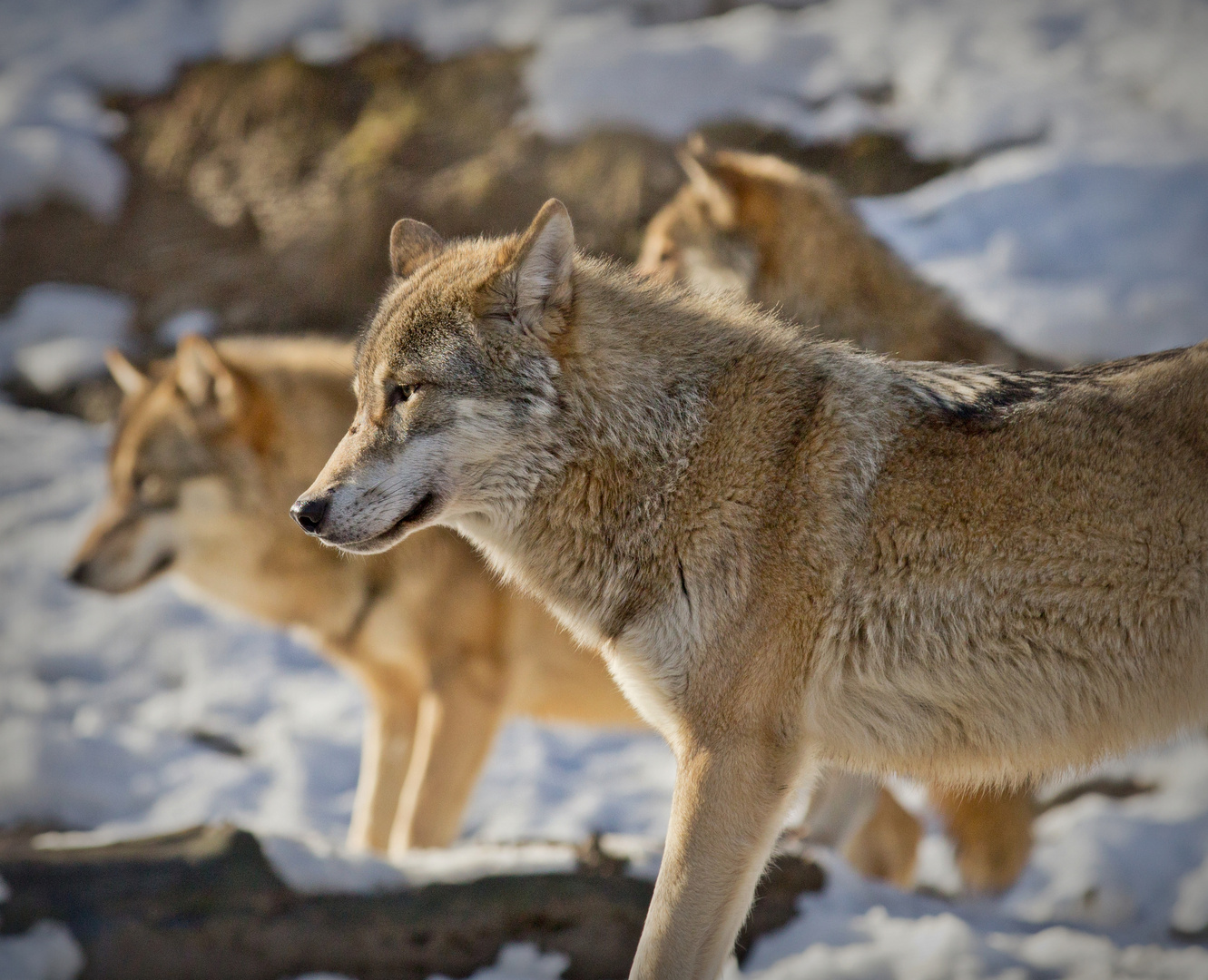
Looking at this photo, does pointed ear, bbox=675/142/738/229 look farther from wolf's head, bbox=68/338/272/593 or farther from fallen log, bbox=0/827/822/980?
fallen log, bbox=0/827/822/980

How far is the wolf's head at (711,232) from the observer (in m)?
4.67

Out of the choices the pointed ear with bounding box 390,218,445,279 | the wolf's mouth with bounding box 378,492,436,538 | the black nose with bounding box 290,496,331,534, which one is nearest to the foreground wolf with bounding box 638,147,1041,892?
the pointed ear with bounding box 390,218,445,279

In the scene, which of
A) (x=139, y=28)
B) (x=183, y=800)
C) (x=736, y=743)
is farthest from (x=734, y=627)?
(x=139, y=28)

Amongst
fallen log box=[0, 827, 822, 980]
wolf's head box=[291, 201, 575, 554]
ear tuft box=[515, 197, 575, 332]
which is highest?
ear tuft box=[515, 197, 575, 332]

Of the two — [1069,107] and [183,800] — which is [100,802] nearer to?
[183,800]

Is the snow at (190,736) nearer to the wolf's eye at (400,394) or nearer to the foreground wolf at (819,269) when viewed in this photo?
the foreground wolf at (819,269)

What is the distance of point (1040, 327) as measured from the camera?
6.08 metres

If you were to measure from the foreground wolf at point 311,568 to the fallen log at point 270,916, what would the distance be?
125cm

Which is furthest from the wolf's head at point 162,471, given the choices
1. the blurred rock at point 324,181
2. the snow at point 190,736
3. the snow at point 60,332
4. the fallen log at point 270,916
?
the snow at point 60,332

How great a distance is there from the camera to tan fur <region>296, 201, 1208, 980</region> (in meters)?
2.35

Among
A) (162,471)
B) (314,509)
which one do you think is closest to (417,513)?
(314,509)

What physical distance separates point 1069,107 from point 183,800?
6.62m

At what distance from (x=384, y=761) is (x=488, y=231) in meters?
3.69

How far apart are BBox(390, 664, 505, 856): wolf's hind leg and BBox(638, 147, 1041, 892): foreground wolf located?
4.80 feet
